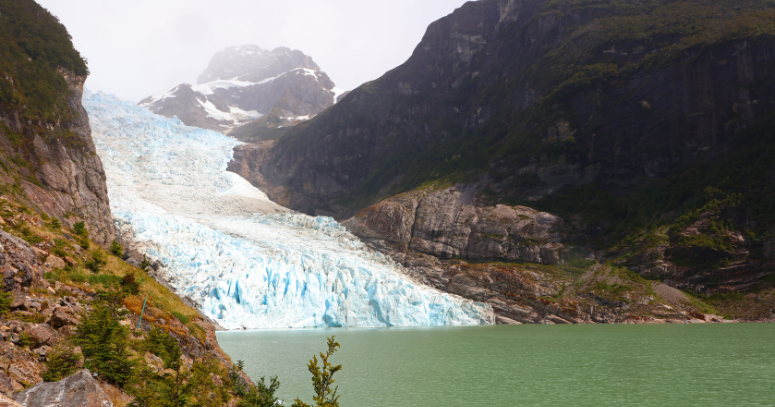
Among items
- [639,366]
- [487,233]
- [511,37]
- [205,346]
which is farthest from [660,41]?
[205,346]

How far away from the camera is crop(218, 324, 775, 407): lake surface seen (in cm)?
1605

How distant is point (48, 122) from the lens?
38.7m

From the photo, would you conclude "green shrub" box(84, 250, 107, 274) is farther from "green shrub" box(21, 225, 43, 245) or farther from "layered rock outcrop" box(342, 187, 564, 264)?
"layered rock outcrop" box(342, 187, 564, 264)

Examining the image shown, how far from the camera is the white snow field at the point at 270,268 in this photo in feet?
154

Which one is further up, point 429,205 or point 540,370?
point 429,205

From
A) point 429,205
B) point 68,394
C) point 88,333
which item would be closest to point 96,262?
point 88,333

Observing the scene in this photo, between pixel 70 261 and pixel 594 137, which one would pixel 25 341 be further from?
pixel 594 137

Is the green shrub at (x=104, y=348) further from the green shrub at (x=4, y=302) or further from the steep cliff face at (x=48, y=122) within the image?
the steep cliff face at (x=48, y=122)

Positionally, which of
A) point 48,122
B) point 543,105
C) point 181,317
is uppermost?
point 543,105

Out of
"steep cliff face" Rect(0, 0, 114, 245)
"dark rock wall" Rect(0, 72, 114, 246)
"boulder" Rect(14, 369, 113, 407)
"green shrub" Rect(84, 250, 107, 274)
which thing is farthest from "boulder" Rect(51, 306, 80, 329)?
"steep cliff face" Rect(0, 0, 114, 245)

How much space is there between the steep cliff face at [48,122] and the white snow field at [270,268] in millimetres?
8612

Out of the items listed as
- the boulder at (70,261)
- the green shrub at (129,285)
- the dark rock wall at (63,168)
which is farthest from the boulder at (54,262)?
the dark rock wall at (63,168)

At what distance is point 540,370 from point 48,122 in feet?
149

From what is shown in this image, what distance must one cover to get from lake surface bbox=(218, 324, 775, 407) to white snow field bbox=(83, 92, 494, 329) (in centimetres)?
1444
